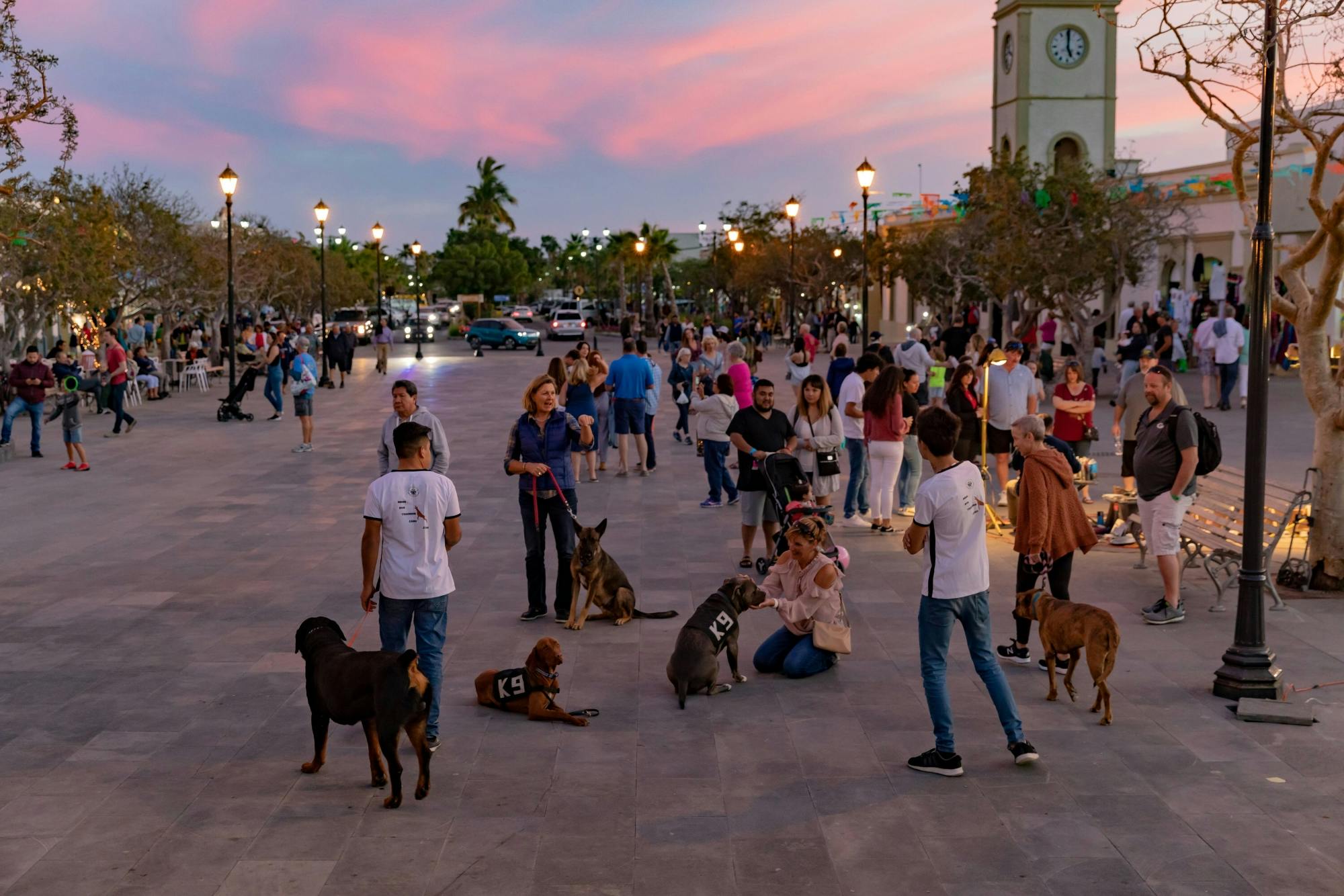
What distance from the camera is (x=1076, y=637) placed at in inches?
307

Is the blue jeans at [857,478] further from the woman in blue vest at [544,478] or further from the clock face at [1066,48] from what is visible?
the clock face at [1066,48]

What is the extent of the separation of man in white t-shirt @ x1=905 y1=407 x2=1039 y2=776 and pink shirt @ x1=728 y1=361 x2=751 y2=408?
10362 millimetres

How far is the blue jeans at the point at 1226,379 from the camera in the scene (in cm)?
2436

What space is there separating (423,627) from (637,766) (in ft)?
4.33

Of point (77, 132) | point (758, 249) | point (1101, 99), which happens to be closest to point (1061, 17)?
point (1101, 99)

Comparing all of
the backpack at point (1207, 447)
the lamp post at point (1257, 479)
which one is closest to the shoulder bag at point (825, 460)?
the backpack at point (1207, 447)

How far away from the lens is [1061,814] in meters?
6.32

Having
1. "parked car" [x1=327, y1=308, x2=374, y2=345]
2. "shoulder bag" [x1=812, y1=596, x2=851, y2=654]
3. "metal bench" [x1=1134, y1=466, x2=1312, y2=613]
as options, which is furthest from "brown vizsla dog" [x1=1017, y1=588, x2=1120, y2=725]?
"parked car" [x1=327, y1=308, x2=374, y2=345]

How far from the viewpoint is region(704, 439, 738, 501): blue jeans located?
15320 mm

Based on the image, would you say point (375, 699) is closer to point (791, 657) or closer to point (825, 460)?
point (791, 657)

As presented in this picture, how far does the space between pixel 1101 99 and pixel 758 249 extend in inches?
702

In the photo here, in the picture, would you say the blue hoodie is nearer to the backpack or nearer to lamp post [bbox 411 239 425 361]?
the backpack

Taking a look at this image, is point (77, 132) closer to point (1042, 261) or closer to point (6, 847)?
point (6, 847)

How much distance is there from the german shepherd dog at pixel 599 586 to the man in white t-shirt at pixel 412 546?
242cm
